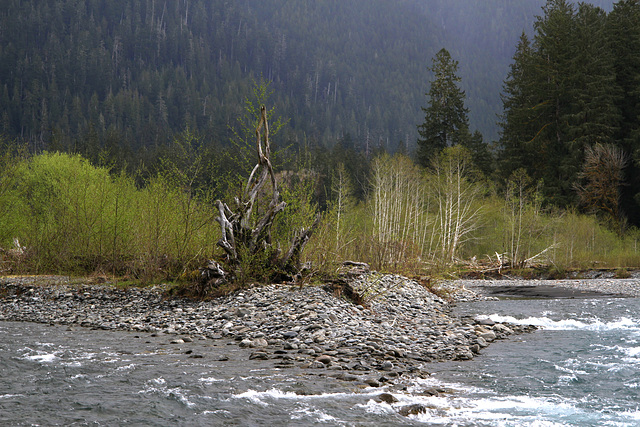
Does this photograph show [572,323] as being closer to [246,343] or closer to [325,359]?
[325,359]

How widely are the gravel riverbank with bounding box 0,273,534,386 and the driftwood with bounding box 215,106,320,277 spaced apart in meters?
1.02

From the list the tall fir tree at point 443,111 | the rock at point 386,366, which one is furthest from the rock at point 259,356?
the tall fir tree at point 443,111

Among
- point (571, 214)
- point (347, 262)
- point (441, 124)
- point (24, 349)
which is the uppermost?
point (441, 124)

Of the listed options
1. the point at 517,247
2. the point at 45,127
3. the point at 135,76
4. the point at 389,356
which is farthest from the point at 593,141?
the point at 135,76

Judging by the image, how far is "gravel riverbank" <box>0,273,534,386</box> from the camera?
8.98 metres

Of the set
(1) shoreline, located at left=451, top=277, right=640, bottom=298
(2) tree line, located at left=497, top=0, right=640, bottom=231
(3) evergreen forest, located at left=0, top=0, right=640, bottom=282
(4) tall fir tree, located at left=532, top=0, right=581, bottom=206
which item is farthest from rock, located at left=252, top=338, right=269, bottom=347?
(4) tall fir tree, located at left=532, top=0, right=581, bottom=206

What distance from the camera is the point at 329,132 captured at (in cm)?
15100

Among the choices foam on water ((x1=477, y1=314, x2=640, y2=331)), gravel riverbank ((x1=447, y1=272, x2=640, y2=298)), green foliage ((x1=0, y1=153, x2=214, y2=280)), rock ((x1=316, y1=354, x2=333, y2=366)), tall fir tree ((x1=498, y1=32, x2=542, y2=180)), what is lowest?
gravel riverbank ((x1=447, y1=272, x2=640, y2=298))

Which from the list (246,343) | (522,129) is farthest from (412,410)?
(522,129)

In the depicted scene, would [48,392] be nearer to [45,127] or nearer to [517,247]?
[517,247]

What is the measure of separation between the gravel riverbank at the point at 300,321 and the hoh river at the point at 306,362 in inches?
2.0

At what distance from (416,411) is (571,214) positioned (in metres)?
34.6

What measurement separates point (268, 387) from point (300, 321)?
4.17 m

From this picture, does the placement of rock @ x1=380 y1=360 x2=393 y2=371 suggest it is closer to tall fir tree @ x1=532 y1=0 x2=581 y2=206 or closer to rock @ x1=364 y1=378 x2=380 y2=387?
rock @ x1=364 y1=378 x2=380 y2=387
